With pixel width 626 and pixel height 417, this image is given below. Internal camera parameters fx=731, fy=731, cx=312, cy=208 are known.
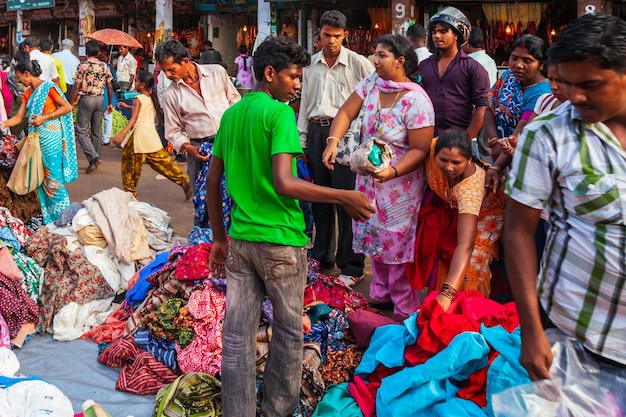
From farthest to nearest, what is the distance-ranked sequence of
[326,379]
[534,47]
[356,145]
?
1. [356,145]
2. [534,47]
3. [326,379]

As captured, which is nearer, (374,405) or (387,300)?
(374,405)

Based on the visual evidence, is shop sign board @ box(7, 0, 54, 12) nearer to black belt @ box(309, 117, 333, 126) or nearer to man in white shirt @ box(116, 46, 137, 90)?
man in white shirt @ box(116, 46, 137, 90)

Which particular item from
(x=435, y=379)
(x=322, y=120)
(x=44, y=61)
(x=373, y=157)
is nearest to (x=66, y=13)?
(x=44, y=61)

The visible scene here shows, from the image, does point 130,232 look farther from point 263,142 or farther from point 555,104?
point 555,104

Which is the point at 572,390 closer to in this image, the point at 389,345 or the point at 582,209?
the point at 582,209

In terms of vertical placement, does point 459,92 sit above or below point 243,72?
below

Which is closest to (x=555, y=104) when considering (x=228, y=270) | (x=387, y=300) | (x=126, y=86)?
(x=387, y=300)

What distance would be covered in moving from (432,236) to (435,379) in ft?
4.26

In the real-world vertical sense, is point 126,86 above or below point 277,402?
above

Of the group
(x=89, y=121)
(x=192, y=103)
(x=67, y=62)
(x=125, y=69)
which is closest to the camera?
(x=192, y=103)

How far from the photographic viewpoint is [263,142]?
2.99 meters

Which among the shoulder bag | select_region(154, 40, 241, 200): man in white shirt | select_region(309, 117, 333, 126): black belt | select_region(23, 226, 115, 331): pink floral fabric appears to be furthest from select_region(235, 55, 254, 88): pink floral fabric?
select_region(23, 226, 115, 331): pink floral fabric

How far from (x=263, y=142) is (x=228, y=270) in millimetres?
615

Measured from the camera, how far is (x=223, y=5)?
1750 centimetres
